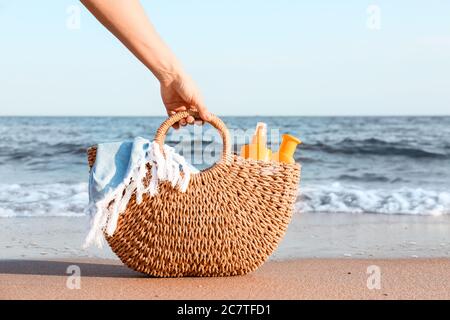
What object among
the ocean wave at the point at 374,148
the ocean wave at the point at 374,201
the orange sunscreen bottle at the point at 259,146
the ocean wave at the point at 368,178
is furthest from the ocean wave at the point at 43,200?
the ocean wave at the point at 374,148

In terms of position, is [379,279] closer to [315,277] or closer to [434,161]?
[315,277]

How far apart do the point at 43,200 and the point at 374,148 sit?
846 centimetres

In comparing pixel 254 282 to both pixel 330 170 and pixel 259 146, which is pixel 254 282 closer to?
pixel 259 146

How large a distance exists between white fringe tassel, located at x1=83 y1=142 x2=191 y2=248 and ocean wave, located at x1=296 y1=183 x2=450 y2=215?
316cm

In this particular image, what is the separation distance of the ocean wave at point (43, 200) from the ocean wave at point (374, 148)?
665 centimetres
